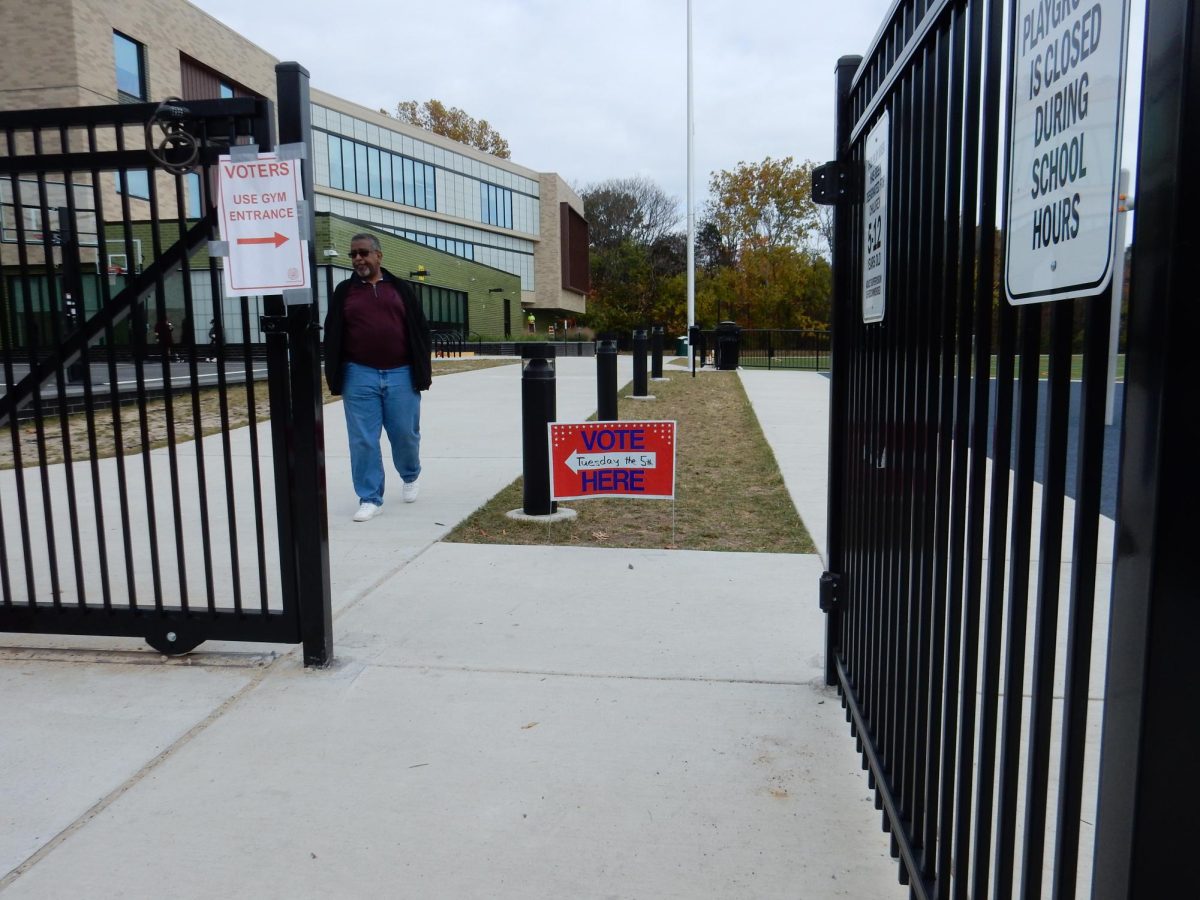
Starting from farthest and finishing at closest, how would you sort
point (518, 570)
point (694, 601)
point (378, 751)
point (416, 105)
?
1. point (416, 105)
2. point (518, 570)
3. point (694, 601)
4. point (378, 751)

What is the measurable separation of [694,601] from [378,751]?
2.04 metres

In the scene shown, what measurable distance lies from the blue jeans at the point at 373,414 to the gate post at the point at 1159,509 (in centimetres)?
583

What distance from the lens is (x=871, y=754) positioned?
283 cm

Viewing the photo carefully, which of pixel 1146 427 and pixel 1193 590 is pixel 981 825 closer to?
pixel 1193 590

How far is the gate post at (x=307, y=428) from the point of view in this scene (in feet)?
11.7

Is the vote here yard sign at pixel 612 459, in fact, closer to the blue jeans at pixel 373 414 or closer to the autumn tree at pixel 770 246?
the blue jeans at pixel 373 414

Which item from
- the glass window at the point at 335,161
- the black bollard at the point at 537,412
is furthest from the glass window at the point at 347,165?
the black bollard at the point at 537,412

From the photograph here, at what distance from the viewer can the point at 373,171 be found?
170ft

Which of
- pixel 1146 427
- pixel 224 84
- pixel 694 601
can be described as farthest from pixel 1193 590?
pixel 224 84

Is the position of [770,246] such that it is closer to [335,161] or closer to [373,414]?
[335,161]

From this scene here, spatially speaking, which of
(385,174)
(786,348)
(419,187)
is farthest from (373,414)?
(419,187)

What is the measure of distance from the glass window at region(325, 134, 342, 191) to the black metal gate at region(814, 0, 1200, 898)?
1935 inches

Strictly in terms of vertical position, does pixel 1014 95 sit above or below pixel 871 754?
above

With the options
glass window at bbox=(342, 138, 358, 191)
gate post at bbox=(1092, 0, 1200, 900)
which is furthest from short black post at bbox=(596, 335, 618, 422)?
glass window at bbox=(342, 138, 358, 191)
